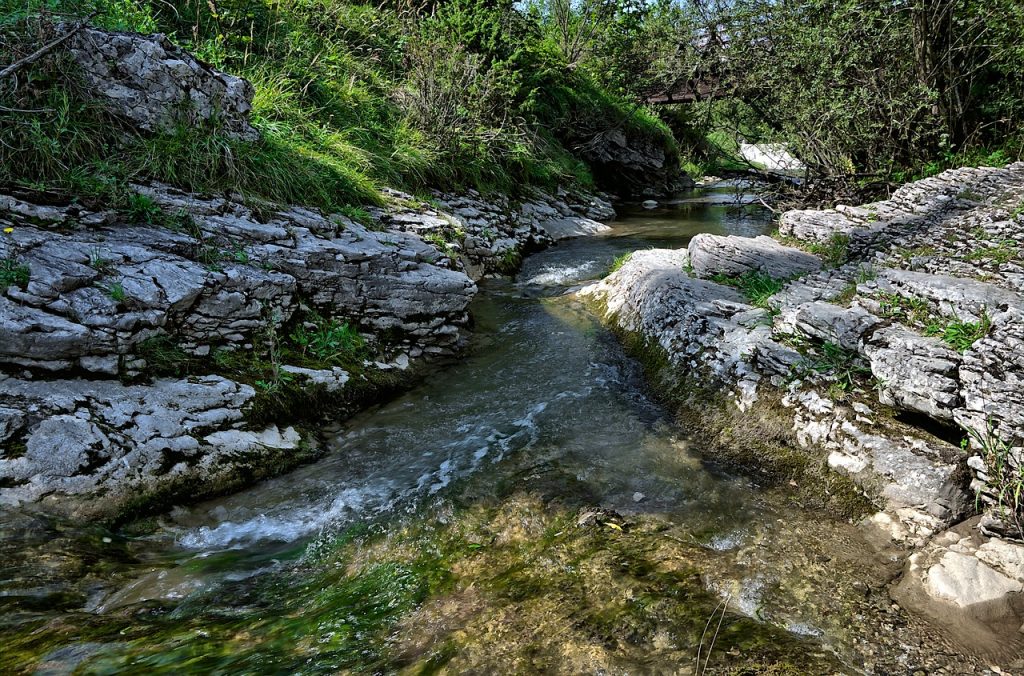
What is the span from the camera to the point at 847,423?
3.69 m

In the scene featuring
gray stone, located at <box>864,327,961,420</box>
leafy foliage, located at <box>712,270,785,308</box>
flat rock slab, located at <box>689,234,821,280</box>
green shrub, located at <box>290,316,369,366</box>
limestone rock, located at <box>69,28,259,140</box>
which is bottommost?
green shrub, located at <box>290,316,369,366</box>

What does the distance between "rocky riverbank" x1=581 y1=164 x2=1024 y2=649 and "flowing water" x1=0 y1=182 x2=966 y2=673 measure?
369 mm

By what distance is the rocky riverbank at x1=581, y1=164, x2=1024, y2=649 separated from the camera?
9.39ft

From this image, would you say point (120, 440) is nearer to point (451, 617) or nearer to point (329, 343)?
point (329, 343)

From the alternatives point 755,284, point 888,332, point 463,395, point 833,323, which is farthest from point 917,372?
point 463,395

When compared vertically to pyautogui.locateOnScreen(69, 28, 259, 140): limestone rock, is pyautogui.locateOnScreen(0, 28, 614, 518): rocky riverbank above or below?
below

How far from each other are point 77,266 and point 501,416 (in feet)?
11.9

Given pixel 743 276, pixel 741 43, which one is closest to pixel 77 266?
pixel 743 276

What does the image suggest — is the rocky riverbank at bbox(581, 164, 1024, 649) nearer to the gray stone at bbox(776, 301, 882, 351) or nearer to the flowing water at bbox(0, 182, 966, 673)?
the gray stone at bbox(776, 301, 882, 351)

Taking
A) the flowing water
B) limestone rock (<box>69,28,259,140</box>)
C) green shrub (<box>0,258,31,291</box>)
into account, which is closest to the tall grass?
limestone rock (<box>69,28,259,140</box>)

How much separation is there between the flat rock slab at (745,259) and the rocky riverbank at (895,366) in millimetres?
29

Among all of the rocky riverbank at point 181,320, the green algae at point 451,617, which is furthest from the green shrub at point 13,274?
the green algae at point 451,617

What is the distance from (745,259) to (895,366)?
3.17m

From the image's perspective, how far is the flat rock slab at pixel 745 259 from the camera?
6270 millimetres
